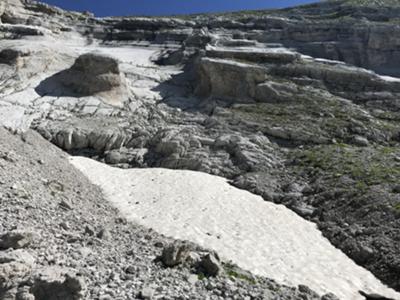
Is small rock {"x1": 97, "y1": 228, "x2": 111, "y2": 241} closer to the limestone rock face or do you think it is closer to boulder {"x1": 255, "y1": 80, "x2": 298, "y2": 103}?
the limestone rock face

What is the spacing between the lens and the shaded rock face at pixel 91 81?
3941 cm

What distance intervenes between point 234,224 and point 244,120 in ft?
60.1

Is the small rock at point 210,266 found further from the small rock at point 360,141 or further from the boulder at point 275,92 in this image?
the boulder at point 275,92

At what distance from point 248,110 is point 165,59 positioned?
2455cm

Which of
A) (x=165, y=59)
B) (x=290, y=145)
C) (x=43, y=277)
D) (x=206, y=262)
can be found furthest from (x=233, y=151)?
(x=165, y=59)

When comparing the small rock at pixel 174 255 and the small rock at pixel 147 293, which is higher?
the small rock at pixel 147 293

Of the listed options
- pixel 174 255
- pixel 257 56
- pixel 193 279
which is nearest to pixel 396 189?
pixel 174 255

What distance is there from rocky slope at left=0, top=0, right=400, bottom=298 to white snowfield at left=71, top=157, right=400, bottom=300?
130 centimetres

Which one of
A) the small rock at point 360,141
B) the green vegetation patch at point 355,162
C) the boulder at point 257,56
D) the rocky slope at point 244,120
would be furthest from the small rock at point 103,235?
the boulder at point 257,56

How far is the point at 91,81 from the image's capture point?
1569 inches

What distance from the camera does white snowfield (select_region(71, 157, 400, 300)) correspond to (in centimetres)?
1608

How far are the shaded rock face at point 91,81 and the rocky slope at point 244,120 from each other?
10 centimetres

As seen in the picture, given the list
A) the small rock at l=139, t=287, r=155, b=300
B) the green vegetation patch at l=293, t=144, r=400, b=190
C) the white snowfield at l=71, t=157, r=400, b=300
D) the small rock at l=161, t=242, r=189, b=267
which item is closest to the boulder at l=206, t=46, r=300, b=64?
the green vegetation patch at l=293, t=144, r=400, b=190

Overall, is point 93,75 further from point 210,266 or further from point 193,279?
point 193,279
